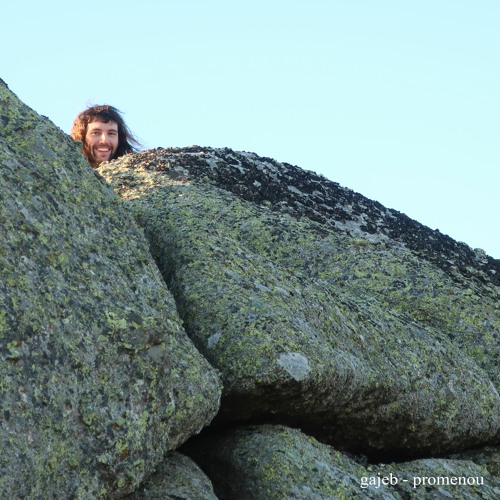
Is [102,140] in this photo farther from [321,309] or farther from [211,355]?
[211,355]

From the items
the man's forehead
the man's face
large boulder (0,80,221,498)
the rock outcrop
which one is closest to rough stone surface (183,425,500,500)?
the rock outcrop

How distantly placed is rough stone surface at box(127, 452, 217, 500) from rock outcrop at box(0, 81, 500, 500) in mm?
A: 20

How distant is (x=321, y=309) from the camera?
9.67 metres

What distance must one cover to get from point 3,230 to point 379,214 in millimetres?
8948

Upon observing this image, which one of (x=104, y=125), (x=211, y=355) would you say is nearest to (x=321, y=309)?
(x=211, y=355)

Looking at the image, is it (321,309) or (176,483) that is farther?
(321,309)

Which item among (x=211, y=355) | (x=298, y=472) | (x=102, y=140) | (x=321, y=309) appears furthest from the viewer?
(x=102, y=140)

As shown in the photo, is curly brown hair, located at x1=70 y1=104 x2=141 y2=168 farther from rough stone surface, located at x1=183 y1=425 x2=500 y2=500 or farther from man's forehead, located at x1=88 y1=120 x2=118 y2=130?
rough stone surface, located at x1=183 y1=425 x2=500 y2=500

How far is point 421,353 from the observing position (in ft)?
33.4

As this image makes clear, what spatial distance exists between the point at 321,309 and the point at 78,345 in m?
3.48

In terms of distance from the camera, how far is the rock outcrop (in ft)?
22.0

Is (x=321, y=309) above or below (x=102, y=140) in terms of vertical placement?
below

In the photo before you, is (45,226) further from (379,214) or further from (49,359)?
(379,214)

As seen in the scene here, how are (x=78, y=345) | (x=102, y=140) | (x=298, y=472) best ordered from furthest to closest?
(x=102, y=140) → (x=298, y=472) → (x=78, y=345)
